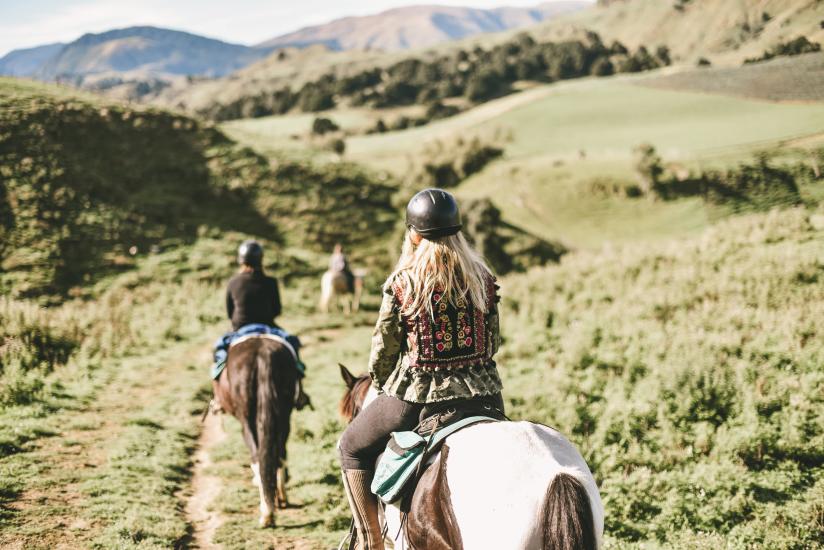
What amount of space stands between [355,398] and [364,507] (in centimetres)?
94

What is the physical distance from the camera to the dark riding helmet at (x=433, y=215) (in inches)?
127

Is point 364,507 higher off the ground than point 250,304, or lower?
lower

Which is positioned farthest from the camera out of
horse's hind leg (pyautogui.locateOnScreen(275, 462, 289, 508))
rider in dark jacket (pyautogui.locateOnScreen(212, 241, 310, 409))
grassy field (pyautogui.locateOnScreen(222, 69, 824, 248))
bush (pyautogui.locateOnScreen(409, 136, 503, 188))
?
bush (pyautogui.locateOnScreen(409, 136, 503, 188))

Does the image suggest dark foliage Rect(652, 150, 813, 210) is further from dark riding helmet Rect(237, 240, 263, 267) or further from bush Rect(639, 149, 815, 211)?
dark riding helmet Rect(237, 240, 263, 267)

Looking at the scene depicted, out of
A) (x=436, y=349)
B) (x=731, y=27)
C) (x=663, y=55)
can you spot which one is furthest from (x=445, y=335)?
(x=663, y=55)

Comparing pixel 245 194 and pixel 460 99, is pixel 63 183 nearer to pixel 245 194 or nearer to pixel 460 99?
pixel 245 194

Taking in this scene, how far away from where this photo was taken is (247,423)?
5.79 metres

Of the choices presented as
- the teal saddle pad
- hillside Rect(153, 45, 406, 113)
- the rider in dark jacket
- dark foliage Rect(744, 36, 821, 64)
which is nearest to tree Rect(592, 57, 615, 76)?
dark foliage Rect(744, 36, 821, 64)

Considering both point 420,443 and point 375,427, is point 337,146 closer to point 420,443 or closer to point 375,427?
point 375,427

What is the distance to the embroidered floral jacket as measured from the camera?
331 centimetres

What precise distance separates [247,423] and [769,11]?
18.1 metres

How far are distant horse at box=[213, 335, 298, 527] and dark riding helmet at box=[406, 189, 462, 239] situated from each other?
3244 millimetres

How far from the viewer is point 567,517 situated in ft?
8.18

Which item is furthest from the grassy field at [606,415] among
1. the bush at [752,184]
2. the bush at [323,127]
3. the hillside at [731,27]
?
the bush at [323,127]
